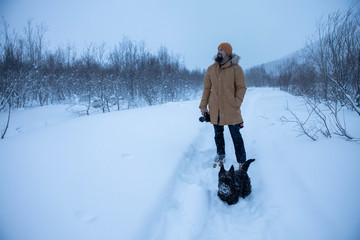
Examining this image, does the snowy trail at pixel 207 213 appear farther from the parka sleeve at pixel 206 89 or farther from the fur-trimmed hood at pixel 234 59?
the fur-trimmed hood at pixel 234 59

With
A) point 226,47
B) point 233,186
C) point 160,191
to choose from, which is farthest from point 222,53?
point 160,191

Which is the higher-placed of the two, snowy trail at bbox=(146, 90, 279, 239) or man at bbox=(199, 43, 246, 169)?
man at bbox=(199, 43, 246, 169)

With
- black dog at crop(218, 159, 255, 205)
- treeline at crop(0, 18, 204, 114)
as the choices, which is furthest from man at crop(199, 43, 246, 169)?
treeline at crop(0, 18, 204, 114)

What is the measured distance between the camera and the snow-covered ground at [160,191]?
1222 millimetres

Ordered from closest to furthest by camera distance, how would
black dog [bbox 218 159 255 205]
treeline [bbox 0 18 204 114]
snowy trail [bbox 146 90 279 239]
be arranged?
snowy trail [bbox 146 90 279 239]
black dog [bbox 218 159 255 205]
treeline [bbox 0 18 204 114]

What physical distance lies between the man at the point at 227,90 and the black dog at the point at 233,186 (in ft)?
1.84

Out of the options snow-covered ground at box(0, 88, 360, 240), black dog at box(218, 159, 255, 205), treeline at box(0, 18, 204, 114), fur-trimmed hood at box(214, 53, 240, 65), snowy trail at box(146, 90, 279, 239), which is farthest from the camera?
treeline at box(0, 18, 204, 114)

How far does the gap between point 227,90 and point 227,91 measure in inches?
0.6

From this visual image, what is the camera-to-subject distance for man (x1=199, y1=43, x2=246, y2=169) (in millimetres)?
2080

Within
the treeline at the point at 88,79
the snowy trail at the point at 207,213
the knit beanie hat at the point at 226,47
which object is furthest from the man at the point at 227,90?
the treeline at the point at 88,79

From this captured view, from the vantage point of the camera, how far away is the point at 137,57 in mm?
15141

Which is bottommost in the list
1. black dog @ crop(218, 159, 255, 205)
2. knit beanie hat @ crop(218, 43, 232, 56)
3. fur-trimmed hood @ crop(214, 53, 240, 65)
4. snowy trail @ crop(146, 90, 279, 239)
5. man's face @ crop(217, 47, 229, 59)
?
snowy trail @ crop(146, 90, 279, 239)

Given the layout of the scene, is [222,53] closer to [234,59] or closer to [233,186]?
[234,59]

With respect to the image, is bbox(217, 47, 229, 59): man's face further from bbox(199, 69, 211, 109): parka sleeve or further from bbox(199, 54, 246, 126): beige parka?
bbox(199, 69, 211, 109): parka sleeve
